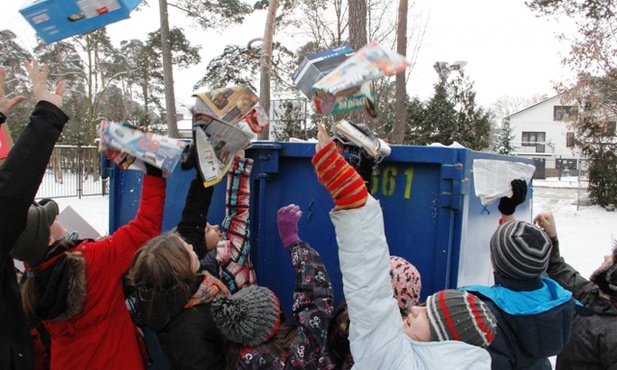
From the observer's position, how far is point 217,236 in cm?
257

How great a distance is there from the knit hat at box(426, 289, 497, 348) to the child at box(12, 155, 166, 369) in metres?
1.33

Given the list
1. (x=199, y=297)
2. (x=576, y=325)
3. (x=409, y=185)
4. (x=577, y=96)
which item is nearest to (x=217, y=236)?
(x=199, y=297)

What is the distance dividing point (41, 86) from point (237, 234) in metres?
1.21

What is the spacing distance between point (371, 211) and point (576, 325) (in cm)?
146

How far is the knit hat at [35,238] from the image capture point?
1.84 m

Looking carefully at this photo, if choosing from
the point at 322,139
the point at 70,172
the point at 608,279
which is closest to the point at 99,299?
the point at 322,139

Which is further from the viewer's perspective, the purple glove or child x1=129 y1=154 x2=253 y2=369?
the purple glove

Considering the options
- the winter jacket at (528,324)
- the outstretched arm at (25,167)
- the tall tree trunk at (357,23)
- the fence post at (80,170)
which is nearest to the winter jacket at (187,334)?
the outstretched arm at (25,167)

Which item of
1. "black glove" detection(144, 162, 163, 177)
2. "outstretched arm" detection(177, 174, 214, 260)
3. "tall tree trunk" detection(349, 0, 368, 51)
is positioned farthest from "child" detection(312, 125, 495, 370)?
"tall tree trunk" detection(349, 0, 368, 51)

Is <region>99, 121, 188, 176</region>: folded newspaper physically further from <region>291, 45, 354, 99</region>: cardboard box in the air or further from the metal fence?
the metal fence

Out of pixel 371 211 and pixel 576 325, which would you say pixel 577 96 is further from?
pixel 371 211

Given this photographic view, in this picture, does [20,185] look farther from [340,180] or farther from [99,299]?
[340,180]

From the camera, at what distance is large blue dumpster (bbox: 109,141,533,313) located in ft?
7.37

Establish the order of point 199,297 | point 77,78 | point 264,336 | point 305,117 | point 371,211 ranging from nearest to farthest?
point 371,211 < point 264,336 < point 199,297 < point 305,117 < point 77,78
